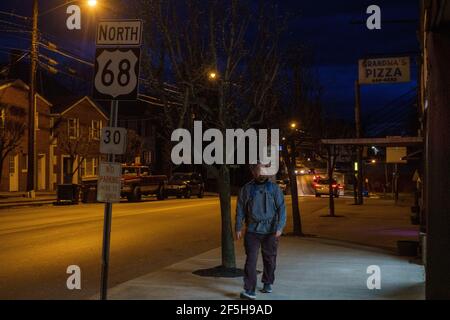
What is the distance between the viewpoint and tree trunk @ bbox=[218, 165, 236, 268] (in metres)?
10.7

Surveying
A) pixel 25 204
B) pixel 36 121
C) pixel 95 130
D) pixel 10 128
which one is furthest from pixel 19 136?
pixel 95 130

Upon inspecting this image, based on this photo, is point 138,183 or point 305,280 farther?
point 138,183

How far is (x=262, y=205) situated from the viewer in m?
8.52

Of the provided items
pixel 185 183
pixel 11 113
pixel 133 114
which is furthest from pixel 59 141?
pixel 133 114

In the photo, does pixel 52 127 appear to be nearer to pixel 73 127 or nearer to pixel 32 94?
pixel 73 127

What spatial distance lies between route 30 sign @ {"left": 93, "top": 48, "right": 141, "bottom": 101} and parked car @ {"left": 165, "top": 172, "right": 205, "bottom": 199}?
31.8 m

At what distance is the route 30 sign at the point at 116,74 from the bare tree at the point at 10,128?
28.0m

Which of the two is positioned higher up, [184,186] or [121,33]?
[121,33]

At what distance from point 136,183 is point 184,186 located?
6.40m

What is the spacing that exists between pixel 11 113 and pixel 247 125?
31.2m

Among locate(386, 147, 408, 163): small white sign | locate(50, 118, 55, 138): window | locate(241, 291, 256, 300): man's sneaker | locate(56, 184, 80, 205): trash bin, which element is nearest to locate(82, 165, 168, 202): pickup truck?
locate(56, 184, 80, 205): trash bin

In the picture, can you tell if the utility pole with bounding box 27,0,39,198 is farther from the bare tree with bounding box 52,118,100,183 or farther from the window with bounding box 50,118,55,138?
the window with bounding box 50,118,55,138

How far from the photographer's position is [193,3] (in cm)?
1182
